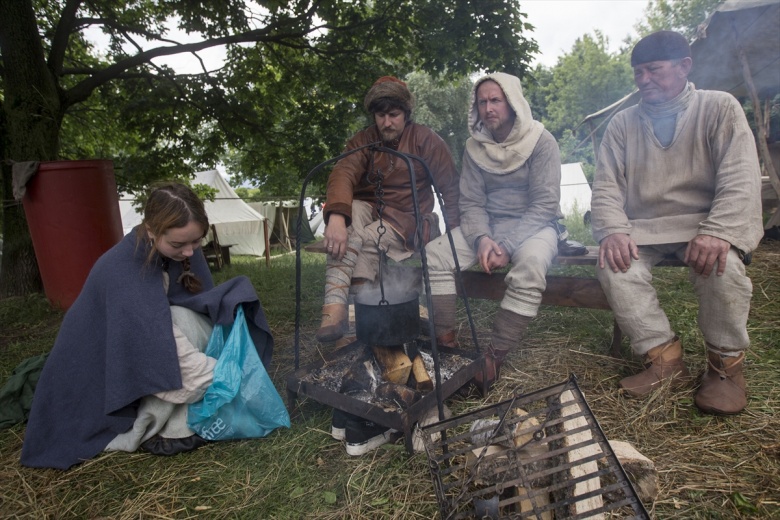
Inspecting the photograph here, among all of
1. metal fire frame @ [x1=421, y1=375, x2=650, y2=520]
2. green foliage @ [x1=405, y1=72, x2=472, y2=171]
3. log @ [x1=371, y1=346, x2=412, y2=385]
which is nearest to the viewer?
metal fire frame @ [x1=421, y1=375, x2=650, y2=520]

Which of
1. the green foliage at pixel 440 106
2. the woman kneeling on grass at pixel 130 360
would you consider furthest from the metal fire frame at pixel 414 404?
the green foliage at pixel 440 106

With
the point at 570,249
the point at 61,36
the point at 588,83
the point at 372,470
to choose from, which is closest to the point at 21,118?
the point at 61,36

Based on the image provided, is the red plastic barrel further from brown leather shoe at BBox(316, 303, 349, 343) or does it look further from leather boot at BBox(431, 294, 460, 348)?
leather boot at BBox(431, 294, 460, 348)

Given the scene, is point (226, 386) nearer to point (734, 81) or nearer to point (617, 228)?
point (617, 228)

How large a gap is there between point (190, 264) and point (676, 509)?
99.8 inches

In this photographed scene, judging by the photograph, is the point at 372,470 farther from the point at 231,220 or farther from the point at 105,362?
the point at 231,220

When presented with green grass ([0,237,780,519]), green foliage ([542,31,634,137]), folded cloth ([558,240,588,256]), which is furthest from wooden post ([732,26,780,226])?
green foliage ([542,31,634,137])

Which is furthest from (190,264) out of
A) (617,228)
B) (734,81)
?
(734,81)

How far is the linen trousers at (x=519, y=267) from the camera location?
266 cm

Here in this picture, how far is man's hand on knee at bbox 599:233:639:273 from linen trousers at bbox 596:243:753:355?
40 mm

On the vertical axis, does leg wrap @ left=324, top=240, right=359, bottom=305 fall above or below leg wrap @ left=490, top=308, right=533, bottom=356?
above

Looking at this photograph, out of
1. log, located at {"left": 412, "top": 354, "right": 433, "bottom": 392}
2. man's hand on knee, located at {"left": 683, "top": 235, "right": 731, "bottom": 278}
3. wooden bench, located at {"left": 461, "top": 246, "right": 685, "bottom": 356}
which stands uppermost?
man's hand on knee, located at {"left": 683, "top": 235, "right": 731, "bottom": 278}

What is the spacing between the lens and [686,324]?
11.1ft

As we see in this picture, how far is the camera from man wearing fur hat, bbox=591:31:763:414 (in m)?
2.28
